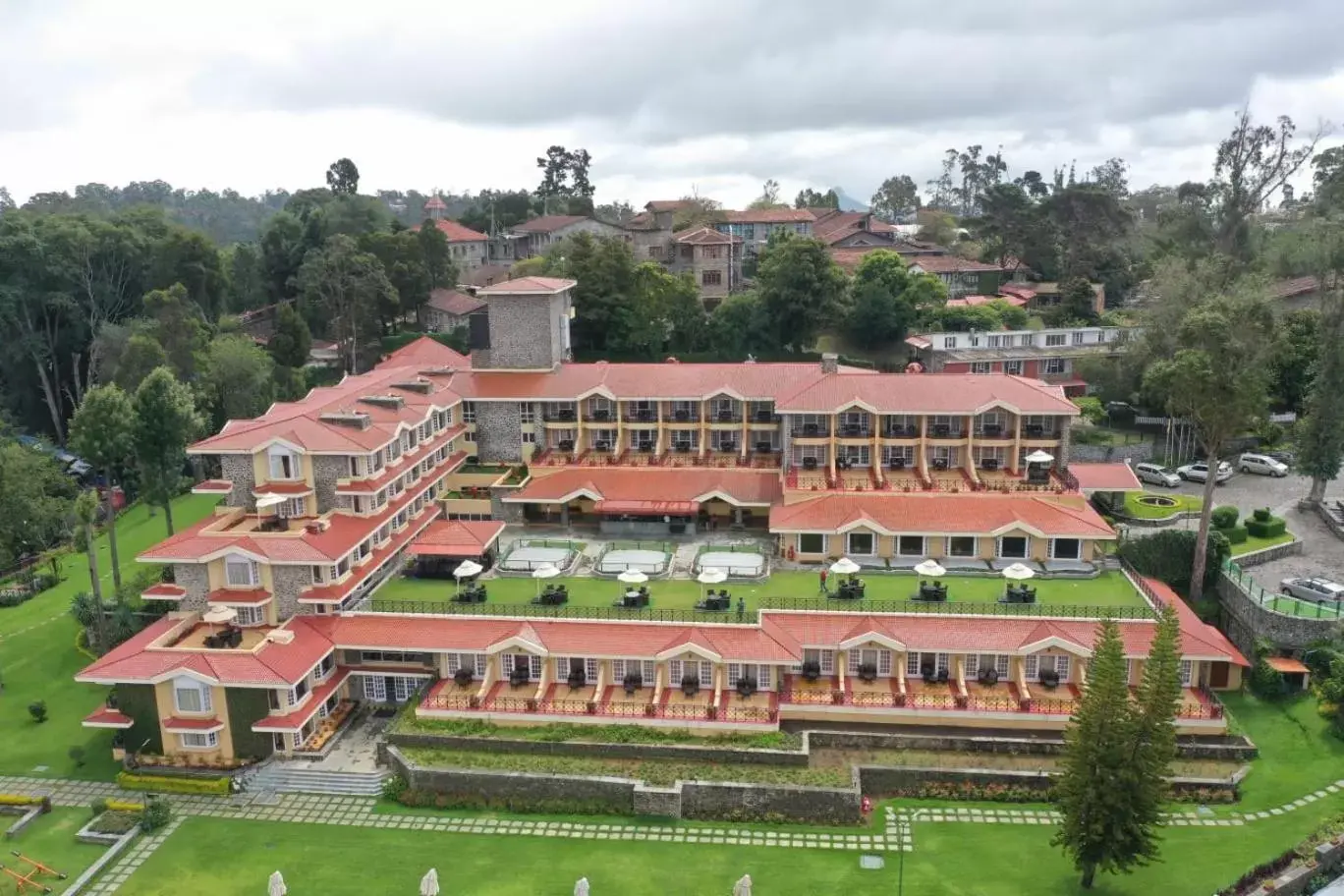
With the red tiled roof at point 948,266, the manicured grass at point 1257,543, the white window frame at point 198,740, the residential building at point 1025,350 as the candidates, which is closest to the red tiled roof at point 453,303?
the residential building at point 1025,350

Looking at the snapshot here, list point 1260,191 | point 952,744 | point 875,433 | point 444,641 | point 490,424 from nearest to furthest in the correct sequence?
point 952,744 → point 444,641 → point 875,433 → point 490,424 → point 1260,191

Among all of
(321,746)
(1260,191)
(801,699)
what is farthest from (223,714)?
(1260,191)

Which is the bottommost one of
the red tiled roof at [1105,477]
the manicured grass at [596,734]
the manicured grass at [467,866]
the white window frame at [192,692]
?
the manicured grass at [467,866]

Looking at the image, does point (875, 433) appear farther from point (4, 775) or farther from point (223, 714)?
point (4, 775)

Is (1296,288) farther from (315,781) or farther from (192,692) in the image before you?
(192,692)

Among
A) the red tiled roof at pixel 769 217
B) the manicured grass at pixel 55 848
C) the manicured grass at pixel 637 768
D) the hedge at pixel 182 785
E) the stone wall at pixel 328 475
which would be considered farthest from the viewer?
the red tiled roof at pixel 769 217

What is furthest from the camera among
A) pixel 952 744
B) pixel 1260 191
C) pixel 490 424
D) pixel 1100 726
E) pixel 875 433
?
pixel 1260 191

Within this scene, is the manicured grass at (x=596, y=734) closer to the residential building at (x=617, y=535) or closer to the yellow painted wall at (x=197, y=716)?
the residential building at (x=617, y=535)
